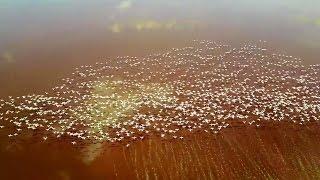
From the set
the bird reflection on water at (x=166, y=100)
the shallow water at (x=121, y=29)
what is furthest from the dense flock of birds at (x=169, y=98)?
the shallow water at (x=121, y=29)

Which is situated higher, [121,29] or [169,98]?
[121,29]

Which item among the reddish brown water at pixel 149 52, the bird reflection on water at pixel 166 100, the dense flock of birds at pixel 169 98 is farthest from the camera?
the dense flock of birds at pixel 169 98

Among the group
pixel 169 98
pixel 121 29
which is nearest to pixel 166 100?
pixel 169 98

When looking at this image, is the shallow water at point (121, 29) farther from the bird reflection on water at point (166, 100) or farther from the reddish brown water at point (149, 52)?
the bird reflection on water at point (166, 100)

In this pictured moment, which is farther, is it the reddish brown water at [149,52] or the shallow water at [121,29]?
the shallow water at [121,29]

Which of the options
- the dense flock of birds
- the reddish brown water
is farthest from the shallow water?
the dense flock of birds

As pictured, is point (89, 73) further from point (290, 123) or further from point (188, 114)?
point (290, 123)

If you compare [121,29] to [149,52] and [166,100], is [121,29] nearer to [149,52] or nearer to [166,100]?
[149,52]
